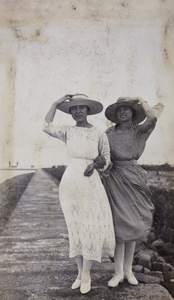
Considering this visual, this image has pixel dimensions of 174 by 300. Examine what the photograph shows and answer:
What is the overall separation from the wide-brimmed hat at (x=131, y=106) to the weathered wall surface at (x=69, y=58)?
17 cm

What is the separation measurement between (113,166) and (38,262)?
1.31 metres

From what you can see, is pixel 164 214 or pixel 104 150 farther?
pixel 164 214

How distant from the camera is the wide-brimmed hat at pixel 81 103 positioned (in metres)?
3.54

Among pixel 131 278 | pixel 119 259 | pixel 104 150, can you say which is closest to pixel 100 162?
pixel 104 150

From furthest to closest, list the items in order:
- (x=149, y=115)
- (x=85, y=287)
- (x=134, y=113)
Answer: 1. (x=134, y=113)
2. (x=149, y=115)
3. (x=85, y=287)

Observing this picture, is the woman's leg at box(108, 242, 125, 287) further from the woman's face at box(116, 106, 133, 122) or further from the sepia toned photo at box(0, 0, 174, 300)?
the woman's face at box(116, 106, 133, 122)

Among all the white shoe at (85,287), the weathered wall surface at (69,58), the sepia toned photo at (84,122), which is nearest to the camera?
the white shoe at (85,287)

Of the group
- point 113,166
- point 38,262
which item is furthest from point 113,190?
Result: point 38,262

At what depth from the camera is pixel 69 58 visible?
3.99 metres

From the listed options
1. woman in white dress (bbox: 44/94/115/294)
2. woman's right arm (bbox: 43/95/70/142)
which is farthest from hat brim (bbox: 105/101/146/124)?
woman's right arm (bbox: 43/95/70/142)

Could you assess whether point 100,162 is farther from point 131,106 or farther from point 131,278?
point 131,278

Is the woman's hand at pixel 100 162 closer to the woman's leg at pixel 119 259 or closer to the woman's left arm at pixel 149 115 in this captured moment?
the woman's left arm at pixel 149 115

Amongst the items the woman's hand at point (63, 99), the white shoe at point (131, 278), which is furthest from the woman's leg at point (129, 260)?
the woman's hand at point (63, 99)

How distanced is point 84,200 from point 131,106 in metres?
1.09
